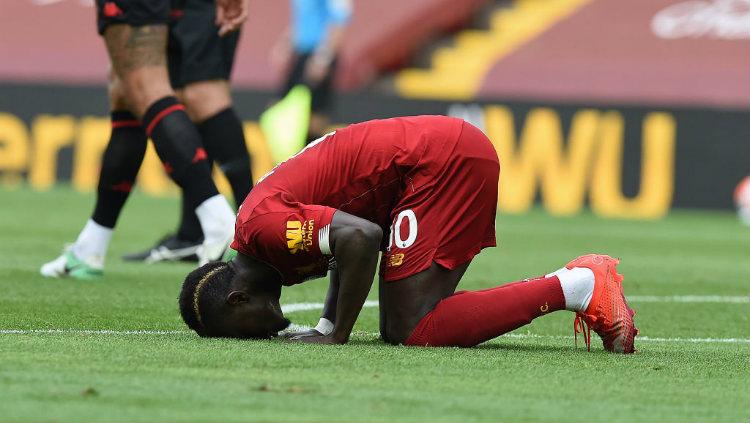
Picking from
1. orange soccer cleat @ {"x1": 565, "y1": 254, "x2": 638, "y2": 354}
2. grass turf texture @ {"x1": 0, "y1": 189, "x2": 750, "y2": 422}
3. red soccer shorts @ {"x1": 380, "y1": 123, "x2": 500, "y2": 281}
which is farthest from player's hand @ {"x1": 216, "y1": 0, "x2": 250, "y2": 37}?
orange soccer cleat @ {"x1": 565, "y1": 254, "x2": 638, "y2": 354}

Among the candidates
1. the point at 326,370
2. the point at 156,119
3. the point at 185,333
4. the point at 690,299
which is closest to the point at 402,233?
the point at 185,333

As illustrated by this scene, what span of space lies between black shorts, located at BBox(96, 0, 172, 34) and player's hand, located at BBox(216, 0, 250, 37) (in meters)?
A: 0.57

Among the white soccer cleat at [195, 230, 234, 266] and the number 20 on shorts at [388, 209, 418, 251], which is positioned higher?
the number 20 on shorts at [388, 209, 418, 251]

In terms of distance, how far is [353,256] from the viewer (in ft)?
13.9

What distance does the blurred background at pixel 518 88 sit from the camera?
14531 millimetres

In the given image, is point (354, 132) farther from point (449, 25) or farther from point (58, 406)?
point (449, 25)

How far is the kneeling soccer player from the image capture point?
14.0ft

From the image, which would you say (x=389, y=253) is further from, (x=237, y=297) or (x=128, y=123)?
(x=128, y=123)

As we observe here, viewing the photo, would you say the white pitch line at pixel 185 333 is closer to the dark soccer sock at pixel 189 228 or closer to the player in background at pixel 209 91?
the player in background at pixel 209 91

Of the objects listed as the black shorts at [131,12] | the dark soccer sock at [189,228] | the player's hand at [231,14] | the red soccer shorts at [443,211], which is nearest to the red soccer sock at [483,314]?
the red soccer shorts at [443,211]

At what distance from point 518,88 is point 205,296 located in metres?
13.7

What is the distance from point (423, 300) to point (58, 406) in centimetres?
162

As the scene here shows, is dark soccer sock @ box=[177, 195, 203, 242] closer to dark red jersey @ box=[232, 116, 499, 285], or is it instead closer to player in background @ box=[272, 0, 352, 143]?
dark red jersey @ box=[232, 116, 499, 285]

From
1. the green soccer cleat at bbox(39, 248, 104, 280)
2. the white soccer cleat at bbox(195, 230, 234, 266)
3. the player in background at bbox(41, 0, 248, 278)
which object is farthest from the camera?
the green soccer cleat at bbox(39, 248, 104, 280)
